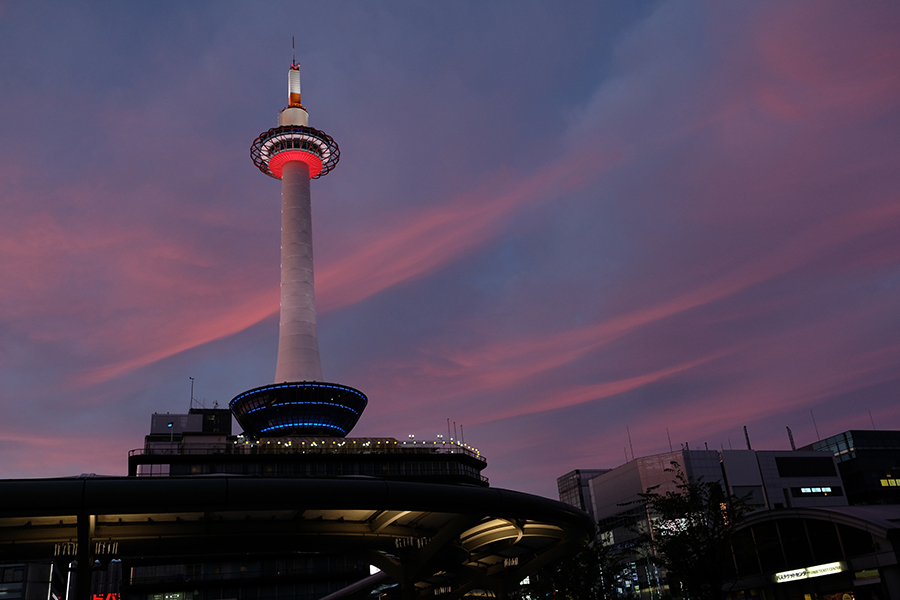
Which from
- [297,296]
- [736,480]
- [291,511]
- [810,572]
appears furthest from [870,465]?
[291,511]

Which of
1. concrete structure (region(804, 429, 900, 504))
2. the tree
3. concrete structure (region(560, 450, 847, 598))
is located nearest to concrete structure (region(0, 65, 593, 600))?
the tree

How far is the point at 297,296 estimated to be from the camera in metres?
127

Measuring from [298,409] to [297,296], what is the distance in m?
18.7

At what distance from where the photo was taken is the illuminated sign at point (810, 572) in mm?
51688

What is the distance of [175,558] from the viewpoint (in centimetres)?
10056

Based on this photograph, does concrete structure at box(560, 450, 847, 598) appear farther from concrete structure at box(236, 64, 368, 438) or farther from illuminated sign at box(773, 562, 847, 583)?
illuminated sign at box(773, 562, 847, 583)

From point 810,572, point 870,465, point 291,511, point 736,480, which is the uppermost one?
point 870,465

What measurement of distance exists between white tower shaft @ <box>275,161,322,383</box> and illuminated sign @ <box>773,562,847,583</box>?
83.9 m

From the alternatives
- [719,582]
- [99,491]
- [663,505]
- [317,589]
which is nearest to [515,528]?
[663,505]

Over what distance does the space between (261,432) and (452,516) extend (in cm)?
9516

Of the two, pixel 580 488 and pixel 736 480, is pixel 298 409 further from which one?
pixel 580 488

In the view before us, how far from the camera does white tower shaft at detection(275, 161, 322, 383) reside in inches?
4919

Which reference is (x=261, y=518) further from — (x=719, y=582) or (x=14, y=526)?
(x=719, y=582)

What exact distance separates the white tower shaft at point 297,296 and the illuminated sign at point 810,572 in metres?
83.9
